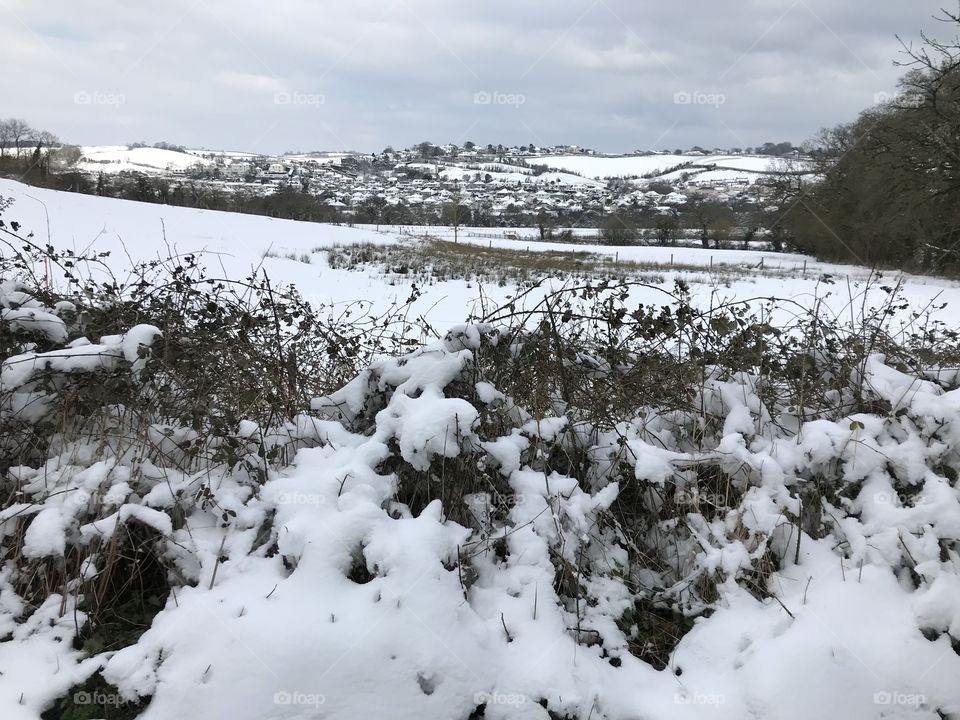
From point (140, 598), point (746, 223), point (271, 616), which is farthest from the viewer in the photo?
point (746, 223)

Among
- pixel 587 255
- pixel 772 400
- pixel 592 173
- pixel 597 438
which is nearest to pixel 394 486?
pixel 597 438

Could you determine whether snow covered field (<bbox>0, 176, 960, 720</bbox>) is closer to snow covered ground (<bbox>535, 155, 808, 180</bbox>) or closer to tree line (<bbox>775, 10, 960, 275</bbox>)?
tree line (<bbox>775, 10, 960, 275</bbox>)

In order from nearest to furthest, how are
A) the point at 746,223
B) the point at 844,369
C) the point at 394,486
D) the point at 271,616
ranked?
the point at 271,616 < the point at 394,486 < the point at 844,369 < the point at 746,223

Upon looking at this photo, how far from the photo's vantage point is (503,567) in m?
2.84

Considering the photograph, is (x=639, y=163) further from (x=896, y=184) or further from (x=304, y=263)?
(x=304, y=263)

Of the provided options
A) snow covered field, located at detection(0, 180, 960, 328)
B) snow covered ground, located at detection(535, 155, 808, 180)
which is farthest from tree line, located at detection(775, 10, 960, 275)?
snow covered ground, located at detection(535, 155, 808, 180)

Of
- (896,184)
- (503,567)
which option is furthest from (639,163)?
(503,567)

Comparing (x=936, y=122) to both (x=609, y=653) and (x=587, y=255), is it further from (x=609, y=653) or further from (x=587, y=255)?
(x=609, y=653)

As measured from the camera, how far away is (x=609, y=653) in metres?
2.59

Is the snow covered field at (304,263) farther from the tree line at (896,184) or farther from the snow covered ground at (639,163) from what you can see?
the snow covered ground at (639,163)

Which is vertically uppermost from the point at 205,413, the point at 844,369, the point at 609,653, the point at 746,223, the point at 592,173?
the point at 592,173

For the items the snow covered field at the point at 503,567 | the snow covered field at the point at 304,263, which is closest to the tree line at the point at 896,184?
the snow covered field at the point at 304,263

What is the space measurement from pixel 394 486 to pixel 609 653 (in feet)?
4.36

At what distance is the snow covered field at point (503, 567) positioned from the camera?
2324 mm
